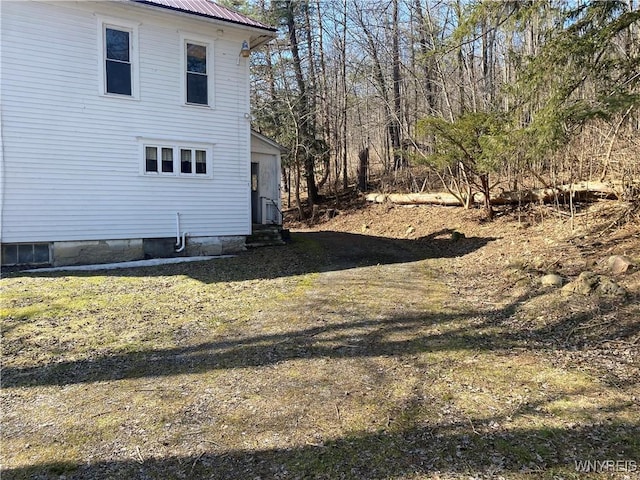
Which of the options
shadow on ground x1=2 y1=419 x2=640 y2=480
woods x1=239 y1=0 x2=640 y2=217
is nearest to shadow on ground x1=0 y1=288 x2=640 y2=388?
shadow on ground x1=2 y1=419 x2=640 y2=480

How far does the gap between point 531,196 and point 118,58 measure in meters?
10.7

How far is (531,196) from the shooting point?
11242 mm

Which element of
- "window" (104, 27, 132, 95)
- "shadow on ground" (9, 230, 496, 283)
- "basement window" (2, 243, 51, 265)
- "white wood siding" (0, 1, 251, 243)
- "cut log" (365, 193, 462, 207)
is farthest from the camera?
"cut log" (365, 193, 462, 207)

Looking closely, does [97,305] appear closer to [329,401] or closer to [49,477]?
[49,477]

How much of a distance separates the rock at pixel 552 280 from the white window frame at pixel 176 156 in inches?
310

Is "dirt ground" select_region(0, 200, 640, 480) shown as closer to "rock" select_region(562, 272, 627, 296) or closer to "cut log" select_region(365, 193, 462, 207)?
"rock" select_region(562, 272, 627, 296)

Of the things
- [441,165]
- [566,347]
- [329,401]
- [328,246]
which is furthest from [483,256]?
[329,401]

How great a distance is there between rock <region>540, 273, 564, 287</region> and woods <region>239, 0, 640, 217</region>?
5.65ft

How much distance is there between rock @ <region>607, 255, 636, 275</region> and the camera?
570 centimetres

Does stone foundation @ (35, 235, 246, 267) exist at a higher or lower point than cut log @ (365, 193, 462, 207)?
lower

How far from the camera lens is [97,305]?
6.07 metres

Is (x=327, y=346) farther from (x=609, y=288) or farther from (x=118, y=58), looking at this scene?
(x=118, y=58)

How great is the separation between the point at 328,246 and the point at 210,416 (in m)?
9.17

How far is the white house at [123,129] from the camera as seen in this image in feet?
28.1
